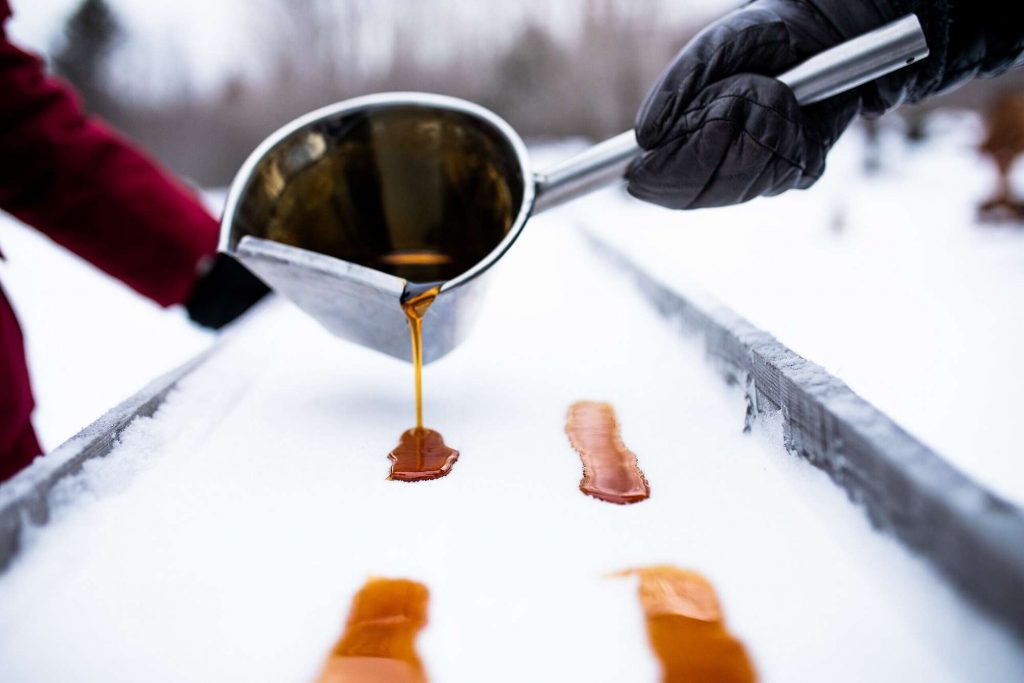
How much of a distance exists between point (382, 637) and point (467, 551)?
110 millimetres

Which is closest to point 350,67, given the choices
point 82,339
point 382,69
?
point 382,69

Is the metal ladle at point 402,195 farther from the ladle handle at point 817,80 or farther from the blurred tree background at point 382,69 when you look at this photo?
the blurred tree background at point 382,69

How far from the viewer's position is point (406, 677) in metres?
0.43

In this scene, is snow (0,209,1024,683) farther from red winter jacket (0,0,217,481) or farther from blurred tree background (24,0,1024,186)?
blurred tree background (24,0,1024,186)

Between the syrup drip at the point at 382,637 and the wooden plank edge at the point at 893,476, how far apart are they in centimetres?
36

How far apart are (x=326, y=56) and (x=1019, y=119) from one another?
18.8 ft

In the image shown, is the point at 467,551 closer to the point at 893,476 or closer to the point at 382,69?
the point at 893,476

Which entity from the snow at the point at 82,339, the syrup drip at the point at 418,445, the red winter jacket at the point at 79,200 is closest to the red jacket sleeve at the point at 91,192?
the red winter jacket at the point at 79,200

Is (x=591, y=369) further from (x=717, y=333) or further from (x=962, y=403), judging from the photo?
(x=962, y=403)

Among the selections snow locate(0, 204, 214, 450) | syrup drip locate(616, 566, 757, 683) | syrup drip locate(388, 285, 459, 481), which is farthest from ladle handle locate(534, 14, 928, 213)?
snow locate(0, 204, 214, 450)

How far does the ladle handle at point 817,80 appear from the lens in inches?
26.9

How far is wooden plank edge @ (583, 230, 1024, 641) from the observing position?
37cm

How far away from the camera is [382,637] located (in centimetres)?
46

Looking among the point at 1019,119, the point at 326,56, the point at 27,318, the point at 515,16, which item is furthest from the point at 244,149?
the point at 1019,119
